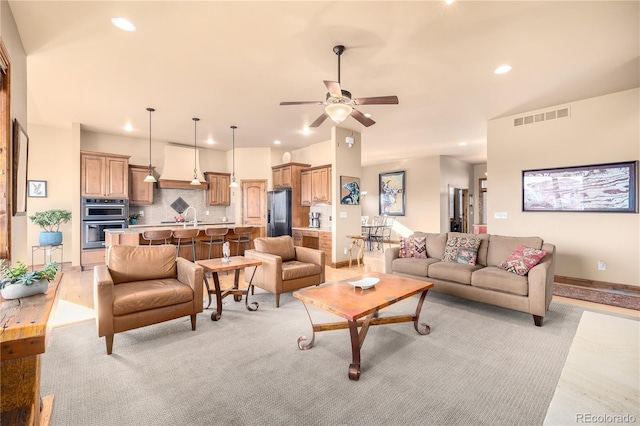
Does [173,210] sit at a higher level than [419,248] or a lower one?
higher

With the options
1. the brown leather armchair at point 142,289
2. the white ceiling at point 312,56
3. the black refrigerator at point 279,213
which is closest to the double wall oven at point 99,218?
the white ceiling at point 312,56

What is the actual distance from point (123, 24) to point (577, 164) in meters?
6.47

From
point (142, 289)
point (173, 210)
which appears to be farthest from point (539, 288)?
point (173, 210)

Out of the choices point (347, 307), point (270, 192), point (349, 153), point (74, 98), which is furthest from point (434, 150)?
point (74, 98)

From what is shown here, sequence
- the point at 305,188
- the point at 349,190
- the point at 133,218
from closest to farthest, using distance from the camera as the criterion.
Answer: the point at 349,190
the point at 133,218
the point at 305,188

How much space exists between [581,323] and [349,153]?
188 inches

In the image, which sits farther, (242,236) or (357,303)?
(242,236)

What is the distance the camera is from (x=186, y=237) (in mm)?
5270

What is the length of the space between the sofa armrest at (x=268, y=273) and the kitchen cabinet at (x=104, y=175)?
428cm

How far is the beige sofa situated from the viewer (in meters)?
3.18

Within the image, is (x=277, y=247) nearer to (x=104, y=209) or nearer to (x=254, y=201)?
(x=254, y=201)

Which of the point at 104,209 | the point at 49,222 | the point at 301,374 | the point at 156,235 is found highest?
the point at 104,209

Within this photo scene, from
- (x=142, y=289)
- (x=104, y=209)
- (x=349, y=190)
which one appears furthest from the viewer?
(x=349, y=190)

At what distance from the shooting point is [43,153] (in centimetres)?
627
